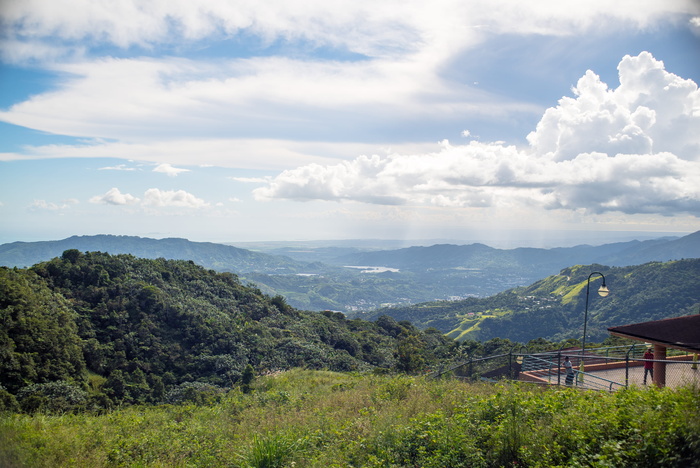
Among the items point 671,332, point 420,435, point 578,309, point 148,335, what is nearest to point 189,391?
point 148,335

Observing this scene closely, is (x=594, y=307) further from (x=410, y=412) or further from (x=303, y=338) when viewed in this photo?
(x=410, y=412)

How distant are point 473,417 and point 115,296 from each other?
38618 mm

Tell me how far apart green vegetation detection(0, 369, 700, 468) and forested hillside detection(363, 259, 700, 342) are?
9553 centimetres

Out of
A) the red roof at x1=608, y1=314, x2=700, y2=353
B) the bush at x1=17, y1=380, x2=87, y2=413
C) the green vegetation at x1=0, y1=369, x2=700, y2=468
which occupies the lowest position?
the bush at x1=17, y1=380, x2=87, y2=413

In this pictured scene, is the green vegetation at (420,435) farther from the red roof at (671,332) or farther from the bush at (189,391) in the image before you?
the bush at (189,391)

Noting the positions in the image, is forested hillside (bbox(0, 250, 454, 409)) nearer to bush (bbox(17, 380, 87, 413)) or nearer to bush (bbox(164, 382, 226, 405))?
bush (bbox(17, 380, 87, 413))

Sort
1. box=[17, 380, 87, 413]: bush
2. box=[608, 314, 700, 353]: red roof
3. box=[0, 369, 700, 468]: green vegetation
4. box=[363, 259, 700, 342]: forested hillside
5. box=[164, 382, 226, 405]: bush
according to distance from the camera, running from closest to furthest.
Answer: box=[0, 369, 700, 468]: green vegetation < box=[608, 314, 700, 353]: red roof < box=[17, 380, 87, 413]: bush < box=[164, 382, 226, 405]: bush < box=[363, 259, 700, 342]: forested hillside

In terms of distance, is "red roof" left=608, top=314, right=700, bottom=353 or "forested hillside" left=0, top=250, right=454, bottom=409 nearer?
"red roof" left=608, top=314, right=700, bottom=353

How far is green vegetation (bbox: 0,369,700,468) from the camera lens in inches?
164

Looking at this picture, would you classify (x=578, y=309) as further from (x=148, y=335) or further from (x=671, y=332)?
(x=671, y=332)

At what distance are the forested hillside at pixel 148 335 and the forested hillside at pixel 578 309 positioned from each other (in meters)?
63.2

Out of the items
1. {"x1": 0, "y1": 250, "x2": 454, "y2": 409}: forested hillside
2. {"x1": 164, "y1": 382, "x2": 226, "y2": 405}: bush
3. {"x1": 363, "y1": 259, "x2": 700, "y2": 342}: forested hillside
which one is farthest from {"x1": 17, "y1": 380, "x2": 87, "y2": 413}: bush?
{"x1": 363, "y1": 259, "x2": 700, "y2": 342}: forested hillside

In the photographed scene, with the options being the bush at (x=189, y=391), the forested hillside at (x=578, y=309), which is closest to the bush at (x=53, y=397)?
the bush at (x=189, y=391)

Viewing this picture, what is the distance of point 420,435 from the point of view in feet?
19.6
